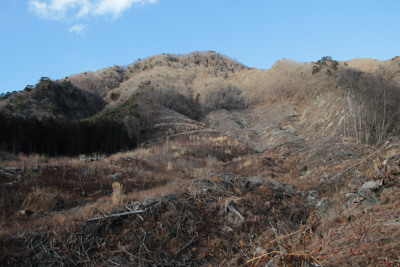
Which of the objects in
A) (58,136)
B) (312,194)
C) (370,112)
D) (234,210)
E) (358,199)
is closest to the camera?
(358,199)

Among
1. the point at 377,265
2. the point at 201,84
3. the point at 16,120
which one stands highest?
the point at 201,84

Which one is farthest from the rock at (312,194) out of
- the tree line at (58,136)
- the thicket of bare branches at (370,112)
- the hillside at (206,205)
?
the tree line at (58,136)

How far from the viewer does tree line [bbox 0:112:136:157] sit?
16219mm

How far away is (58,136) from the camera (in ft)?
60.1

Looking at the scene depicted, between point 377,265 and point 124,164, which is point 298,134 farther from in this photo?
point 377,265

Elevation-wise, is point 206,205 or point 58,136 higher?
point 58,136

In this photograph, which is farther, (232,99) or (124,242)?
(232,99)

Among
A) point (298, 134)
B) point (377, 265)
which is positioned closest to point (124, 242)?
point (377, 265)

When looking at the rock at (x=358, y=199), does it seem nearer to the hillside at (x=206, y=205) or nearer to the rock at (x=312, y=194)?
the hillside at (x=206, y=205)

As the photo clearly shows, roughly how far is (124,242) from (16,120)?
17.7 metres

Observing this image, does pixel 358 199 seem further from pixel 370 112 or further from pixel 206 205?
pixel 370 112

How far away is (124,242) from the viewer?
445 cm

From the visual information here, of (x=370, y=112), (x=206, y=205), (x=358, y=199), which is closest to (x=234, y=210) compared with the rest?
(x=206, y=205)

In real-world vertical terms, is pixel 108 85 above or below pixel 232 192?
above
